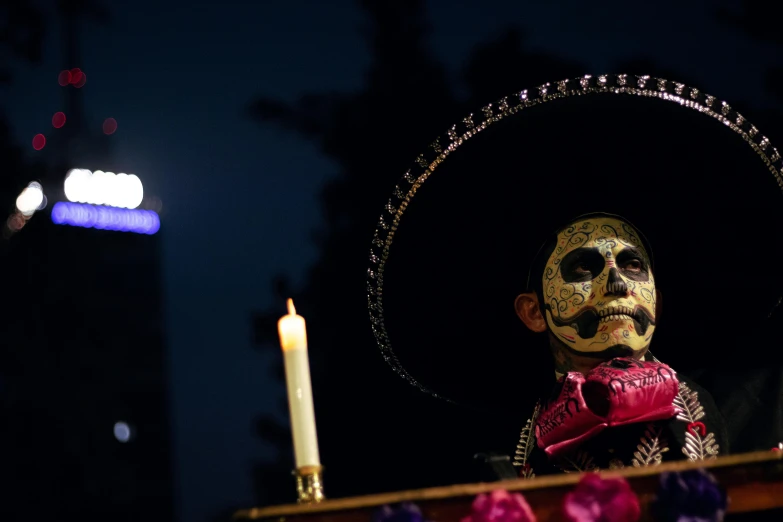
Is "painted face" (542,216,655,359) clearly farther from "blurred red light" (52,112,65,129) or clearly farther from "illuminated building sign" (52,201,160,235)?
"illuminated building sign" (52,201,160,235)

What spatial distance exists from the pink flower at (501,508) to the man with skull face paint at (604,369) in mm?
910

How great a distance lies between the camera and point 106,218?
22547 millimetres

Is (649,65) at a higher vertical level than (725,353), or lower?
higher

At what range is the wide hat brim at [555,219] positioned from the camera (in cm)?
256

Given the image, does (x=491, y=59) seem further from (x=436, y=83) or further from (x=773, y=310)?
(x=773, y=310)

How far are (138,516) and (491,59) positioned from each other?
50.1ft

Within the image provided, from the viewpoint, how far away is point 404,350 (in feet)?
9.21

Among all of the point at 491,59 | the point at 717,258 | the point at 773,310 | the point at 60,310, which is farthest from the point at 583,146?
the point at 60,310

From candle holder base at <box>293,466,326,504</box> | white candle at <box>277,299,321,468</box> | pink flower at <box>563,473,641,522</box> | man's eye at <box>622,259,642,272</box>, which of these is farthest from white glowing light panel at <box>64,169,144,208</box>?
pink flower at <box>563,473,641,522</box>

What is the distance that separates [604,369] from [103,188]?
1989 cm

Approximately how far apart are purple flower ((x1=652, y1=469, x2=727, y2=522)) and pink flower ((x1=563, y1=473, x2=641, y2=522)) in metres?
0.04

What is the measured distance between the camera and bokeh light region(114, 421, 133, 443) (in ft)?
61.0

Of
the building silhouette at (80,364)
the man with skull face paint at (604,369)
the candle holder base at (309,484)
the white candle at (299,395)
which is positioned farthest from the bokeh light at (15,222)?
the candle holder base at (309,484)

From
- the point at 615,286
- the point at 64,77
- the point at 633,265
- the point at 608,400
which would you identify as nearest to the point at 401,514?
the point at 608,400
